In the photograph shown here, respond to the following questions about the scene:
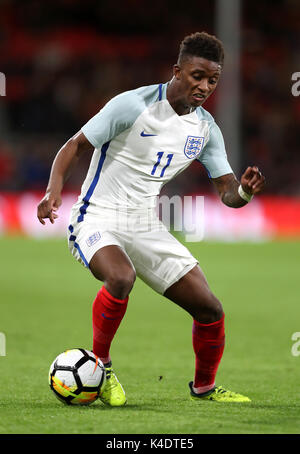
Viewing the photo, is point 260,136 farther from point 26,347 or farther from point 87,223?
point 87,223

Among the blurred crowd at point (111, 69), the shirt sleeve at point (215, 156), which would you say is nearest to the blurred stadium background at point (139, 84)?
the blurred crowd at point (111, 69)

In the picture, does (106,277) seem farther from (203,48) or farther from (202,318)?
(203,48)

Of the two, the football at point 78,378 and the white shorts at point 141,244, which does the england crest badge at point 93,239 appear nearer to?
the white shorts at point 141,244

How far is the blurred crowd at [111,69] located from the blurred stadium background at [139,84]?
34 millimetres

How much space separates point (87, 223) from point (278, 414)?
5.32ft

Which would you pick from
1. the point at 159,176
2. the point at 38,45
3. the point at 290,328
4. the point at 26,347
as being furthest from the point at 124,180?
the point at 38,45

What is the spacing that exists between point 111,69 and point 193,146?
23054 mm

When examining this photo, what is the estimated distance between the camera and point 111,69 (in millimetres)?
28188

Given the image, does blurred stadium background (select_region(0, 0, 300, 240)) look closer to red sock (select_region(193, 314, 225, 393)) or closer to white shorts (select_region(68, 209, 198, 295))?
red sock (select_region(193, 314, 225, 393))

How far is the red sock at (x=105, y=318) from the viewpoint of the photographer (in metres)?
5.31

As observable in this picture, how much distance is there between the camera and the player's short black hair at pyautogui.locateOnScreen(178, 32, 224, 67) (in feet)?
17.5

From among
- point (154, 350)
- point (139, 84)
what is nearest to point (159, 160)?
A: point (154, 350)
